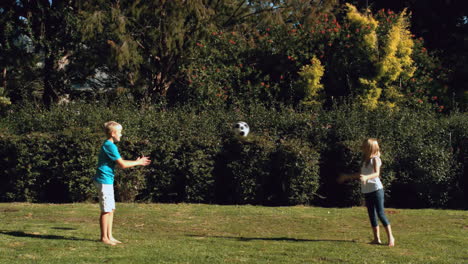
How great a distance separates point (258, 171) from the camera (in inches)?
447

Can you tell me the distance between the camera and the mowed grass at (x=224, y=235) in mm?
6168

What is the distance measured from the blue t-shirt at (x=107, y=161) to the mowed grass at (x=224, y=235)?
0.83 metres

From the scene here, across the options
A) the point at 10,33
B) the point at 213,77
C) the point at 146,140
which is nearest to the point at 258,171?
the point at 146,140

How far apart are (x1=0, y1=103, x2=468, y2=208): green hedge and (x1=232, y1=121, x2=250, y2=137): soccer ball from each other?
13 centimetres

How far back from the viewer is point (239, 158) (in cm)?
1143

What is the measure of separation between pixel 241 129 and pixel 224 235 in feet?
13.0

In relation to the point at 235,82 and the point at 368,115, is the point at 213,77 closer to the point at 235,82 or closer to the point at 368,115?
the point at 235,82

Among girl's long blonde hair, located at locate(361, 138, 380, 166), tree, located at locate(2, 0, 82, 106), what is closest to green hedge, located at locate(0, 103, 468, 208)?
girl's long blonde hair, located at locate(361, 138, 380, 166)

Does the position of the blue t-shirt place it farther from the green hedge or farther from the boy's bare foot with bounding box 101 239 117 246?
the green hedge

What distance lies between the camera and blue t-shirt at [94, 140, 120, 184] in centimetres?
678

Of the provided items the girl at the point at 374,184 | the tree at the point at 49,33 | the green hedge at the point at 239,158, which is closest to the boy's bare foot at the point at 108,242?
the girl at the point at 374,184

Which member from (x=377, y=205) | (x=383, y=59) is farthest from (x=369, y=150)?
(x=383, y=59)

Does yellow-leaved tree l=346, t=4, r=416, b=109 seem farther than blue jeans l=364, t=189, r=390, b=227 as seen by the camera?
Yes

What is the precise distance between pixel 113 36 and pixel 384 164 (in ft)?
33.7
